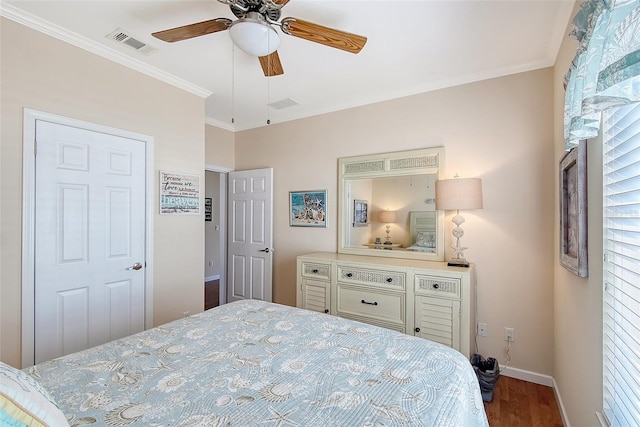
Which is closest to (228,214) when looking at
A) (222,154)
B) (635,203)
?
(222,154)

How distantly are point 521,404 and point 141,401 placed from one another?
2479 millimetres

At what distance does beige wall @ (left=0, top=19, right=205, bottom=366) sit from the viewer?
189 cm

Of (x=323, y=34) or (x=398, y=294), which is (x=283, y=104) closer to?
(x=323, y=34)

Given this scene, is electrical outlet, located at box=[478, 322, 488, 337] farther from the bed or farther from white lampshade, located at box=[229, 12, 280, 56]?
white lampshade, located at box=[229, 12, 280, 56]

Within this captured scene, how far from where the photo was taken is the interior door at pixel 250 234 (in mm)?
3816

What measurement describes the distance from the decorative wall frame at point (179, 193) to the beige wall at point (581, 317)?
3061 millimetres

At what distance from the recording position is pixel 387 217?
3031mm

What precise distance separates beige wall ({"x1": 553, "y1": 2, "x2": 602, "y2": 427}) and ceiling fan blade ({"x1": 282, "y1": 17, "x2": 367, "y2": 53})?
1266 millimetres

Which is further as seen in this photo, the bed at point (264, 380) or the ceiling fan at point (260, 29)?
the ceiling fan at point (260, 29)

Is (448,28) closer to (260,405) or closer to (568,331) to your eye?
(568,331)

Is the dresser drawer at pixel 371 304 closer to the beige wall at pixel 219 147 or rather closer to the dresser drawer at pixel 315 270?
the dresser drawer at pixel 315 270

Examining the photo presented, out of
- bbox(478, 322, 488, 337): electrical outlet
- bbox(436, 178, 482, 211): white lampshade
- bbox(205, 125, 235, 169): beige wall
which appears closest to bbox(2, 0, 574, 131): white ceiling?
bbox(205, 125, 235, 169): beige wall

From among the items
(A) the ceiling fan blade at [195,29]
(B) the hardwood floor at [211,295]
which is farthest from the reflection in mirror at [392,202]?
(B) the hardwood floor at [211,295]

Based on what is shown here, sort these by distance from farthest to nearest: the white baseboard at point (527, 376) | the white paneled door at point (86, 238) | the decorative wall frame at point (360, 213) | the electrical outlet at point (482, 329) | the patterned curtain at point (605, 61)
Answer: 1. the decorative wall frame at point (360, 213)
2. the electrical outlet at point (482, 329)
3. the white baseboard at point (527, 376)
4. the white paneled door at point (86, 238)
5. the patterned curtain at point (605, 61)
